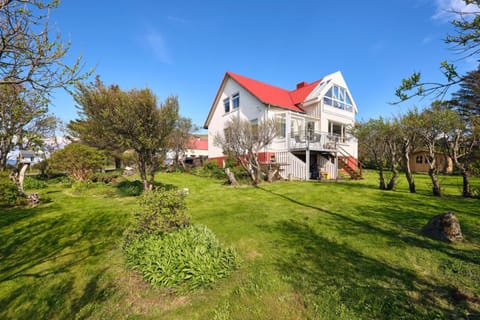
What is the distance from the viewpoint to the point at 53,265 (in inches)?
148

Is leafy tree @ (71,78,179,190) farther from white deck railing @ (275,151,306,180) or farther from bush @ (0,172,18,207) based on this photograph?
white deck railing @ (275,151,306,180)

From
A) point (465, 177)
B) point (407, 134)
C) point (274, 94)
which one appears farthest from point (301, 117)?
point (465, 177)

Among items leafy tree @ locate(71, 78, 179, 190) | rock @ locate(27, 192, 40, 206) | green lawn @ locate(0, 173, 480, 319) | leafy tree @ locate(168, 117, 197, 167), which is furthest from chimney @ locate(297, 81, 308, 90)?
rock @ locate(27, 192, 40, 206)

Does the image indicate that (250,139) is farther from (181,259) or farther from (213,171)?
(181,259)

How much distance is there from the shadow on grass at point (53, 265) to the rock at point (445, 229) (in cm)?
627

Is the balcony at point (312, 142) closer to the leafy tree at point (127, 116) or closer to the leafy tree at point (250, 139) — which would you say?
the leafy tree at point (250, 139)

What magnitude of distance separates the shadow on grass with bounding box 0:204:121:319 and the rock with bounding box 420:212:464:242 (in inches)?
247

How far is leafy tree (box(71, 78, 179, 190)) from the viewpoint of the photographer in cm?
816

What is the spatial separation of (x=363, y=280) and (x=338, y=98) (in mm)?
21103

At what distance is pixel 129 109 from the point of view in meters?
8.22

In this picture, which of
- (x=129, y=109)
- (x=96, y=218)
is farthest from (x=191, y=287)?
(x=129, y=109)

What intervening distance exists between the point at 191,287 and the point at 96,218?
523 centimetres

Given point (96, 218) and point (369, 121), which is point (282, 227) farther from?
point (369, 121)

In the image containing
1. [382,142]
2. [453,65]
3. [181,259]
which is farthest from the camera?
[382,142]
